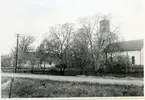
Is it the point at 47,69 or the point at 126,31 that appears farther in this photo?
the point at 126,31

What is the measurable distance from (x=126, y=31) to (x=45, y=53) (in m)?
0.98

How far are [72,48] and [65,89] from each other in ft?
1.45

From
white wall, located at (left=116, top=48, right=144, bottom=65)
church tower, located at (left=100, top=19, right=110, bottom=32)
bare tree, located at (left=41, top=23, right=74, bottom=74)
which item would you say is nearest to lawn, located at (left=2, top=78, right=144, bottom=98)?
bare tree, located at (left=41, top=23, right=74, bottom=74)

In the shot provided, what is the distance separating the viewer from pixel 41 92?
244 centimetres

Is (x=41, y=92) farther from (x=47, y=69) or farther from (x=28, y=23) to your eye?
(x=28, y=23)

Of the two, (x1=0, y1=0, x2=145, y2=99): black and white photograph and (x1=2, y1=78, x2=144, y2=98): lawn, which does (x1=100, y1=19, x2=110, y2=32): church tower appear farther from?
(x1=2, y1=78, x2=144, y2=98): lawn

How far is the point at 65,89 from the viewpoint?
99.3 inches

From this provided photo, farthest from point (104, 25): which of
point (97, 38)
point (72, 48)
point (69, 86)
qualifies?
point (69, 86)

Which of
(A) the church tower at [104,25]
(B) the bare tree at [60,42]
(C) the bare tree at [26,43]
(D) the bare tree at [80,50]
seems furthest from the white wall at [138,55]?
(C) the bare tree at [26,43]

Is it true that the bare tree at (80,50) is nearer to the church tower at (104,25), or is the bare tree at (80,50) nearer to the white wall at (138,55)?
the church tower at (104,25)

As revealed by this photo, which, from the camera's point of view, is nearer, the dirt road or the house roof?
the dirt road

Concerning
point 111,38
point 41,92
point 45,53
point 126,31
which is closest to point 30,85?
point 41,92

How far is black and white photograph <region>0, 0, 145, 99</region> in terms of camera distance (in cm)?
238

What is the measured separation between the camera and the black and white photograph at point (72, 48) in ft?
7.80
